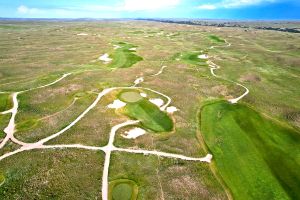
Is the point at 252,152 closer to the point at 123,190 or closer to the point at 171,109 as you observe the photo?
the point at 171,109

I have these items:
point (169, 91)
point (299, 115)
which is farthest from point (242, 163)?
point (169, 91)

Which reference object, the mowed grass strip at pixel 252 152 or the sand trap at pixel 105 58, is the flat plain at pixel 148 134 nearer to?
the mowed grass strip at pixel 252 152

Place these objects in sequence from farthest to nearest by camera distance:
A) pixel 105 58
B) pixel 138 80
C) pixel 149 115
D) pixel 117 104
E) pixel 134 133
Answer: pixel 105 58, pixel 138 80, pixel 117 104, pixel 149 115, pixel 134 133

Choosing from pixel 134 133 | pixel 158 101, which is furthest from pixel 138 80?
pixel 134 133

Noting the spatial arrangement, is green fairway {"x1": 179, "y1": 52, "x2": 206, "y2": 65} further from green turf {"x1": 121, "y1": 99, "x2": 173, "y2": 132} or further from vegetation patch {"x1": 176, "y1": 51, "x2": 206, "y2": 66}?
green turf {"x1": 121, "y1": 99, "x2": 173, "y2": 132}

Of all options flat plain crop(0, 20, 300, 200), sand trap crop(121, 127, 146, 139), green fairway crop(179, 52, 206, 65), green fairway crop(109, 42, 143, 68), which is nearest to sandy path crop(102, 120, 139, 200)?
flat plain crop(0, 20, 300, 200)

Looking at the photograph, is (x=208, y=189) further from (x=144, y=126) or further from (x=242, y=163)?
(x=144, y=126)
